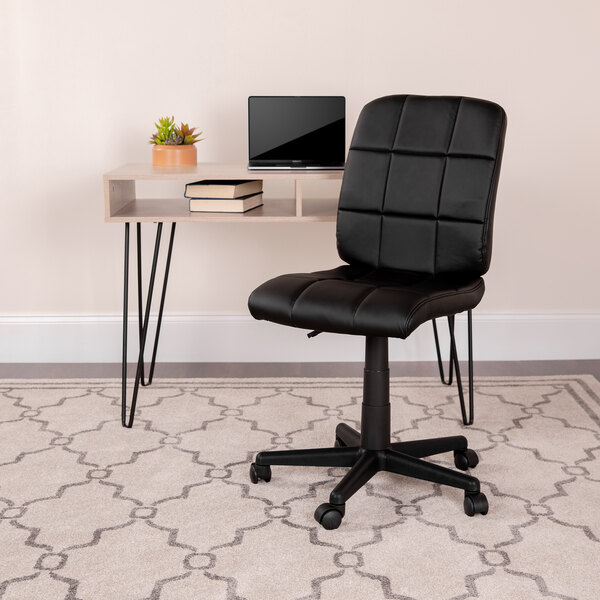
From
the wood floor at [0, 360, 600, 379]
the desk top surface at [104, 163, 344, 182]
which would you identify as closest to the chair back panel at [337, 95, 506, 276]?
the desk top surface at [104, 163, 344, 182]

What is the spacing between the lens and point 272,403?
277cm

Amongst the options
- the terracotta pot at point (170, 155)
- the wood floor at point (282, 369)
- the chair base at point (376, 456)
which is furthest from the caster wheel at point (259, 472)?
the terracotta pot at point (170, 155)

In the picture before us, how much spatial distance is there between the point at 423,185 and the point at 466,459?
700mm

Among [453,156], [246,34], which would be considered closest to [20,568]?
[453,156]

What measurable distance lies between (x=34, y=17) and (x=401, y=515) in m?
2.11

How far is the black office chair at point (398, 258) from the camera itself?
1.95 meters

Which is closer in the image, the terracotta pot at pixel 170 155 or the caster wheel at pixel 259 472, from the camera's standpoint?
the caster wheel at pixel 259 472

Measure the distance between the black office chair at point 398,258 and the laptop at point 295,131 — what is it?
309 mm

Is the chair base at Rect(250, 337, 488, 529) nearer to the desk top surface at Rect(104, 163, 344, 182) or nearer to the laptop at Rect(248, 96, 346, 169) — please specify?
the desk top surface at Rect(104, 163, 344, 182)

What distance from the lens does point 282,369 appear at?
3160mm

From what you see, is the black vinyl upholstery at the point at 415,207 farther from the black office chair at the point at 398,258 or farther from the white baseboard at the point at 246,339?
→ the white baseboard at the point at 246,339

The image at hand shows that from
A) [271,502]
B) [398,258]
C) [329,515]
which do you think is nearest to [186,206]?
[398,258]

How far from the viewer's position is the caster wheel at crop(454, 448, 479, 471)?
7.33ft

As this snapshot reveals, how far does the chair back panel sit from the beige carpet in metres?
A: 0.55
